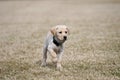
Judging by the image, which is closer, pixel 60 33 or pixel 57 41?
pixel 60 33

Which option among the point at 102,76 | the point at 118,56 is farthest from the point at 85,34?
the point at 102,76

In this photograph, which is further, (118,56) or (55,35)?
(118,56)

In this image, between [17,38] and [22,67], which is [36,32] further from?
[22,67]

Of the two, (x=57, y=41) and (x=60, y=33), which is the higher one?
(x=60, y=33)

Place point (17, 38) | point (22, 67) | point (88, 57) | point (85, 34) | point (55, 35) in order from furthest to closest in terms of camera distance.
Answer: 1. point (85, 34)
2. point (17, 38)
3. point (88, 57)
4. point (22, 67)
5. point (55, 35)

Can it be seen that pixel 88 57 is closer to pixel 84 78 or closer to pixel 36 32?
pixel 84 78

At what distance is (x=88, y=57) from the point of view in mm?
10523

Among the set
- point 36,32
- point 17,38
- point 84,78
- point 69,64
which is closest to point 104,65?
point 69,64

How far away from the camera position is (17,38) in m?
15.0

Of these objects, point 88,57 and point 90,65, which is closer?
point 90,65

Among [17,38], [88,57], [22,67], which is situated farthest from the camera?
[17,38]

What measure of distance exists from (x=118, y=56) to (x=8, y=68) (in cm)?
378

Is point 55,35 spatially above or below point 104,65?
above

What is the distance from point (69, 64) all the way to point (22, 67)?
4.62ft
